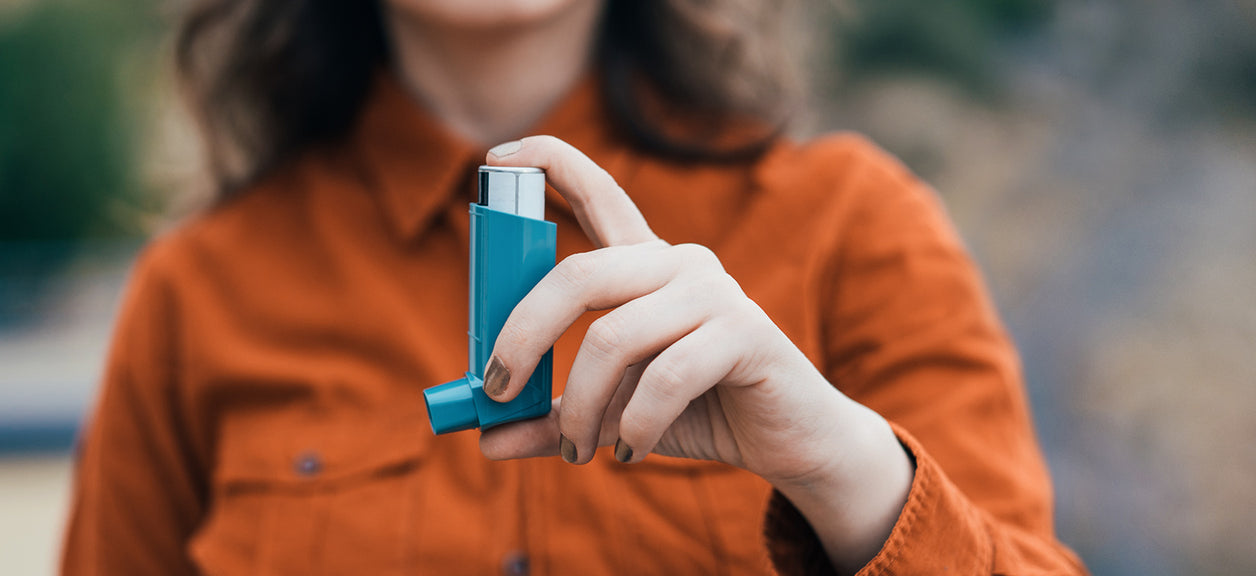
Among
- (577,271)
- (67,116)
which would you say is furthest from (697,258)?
(67,116)

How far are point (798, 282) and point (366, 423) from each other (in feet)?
1.05

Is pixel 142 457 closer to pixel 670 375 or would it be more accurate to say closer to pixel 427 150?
pixel 427 150

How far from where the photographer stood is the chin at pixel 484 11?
55 centimetres

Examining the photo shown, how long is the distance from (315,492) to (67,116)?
9.41 feet

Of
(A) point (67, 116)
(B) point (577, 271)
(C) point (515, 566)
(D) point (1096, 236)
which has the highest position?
(A) point (67, 116)

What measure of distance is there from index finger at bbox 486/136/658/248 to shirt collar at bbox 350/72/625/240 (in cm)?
23

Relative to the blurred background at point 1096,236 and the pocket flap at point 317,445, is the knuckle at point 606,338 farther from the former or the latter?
the blurred background at point 1096,236

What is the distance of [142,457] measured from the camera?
0.68 meters

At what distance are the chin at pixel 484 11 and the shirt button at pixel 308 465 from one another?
319 millimetres

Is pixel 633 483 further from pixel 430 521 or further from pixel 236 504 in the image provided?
pixel 236 504

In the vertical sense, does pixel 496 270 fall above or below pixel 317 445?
above

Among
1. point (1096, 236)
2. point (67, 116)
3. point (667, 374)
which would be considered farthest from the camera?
point (67, 116)

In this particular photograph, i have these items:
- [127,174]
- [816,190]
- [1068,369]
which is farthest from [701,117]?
[127,174]

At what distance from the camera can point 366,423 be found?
1.95 feet
